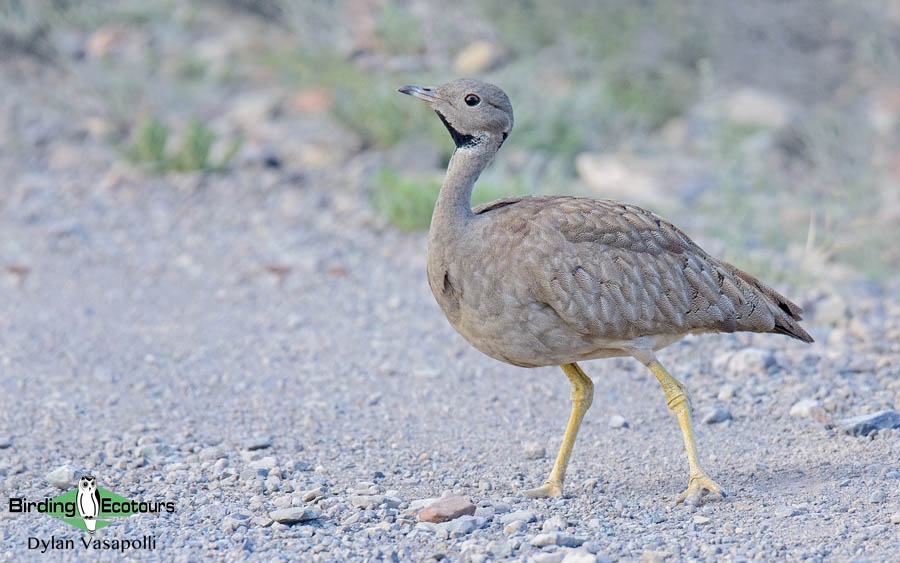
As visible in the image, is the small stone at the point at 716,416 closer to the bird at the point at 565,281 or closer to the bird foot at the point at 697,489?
the bird at the point at 565,281

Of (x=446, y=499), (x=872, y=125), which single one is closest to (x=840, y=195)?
(x=872, y=125)

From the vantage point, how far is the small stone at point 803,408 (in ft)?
19.4

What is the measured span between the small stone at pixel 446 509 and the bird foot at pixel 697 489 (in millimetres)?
953

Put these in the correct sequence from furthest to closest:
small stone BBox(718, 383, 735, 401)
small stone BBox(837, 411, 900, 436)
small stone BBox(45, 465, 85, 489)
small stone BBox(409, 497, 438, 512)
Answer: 1. small stone BBox(718, 383, 735, 401)
2. small stone BBox(837, 411, 900, 436)
3. small stone BBox(45, 465, 85, 489)
4. small stone BBox(409, 497, 438, 512)

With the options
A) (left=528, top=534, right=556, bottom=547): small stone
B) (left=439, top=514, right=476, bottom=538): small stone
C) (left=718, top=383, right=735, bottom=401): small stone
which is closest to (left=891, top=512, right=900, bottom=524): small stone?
(left=528, top=534, right=556, bottom=547): small stone

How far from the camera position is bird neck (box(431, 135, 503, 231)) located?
4.98 m

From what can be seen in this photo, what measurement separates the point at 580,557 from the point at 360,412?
2.51 metres

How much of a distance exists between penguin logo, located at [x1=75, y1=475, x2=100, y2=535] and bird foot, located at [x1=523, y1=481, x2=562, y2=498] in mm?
1863

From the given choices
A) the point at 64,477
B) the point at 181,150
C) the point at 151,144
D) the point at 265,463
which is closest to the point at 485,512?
A: the point at 265,463

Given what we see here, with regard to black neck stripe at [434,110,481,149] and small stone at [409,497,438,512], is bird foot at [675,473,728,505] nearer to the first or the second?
small stone at [409,497,438,512]

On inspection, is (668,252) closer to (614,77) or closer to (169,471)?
(169,471)

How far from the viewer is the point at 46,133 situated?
1242 cm

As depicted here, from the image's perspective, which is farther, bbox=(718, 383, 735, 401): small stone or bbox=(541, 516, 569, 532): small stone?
bbox=(718, 383, 735, 401): small stone

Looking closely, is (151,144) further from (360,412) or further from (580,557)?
(580,557)
